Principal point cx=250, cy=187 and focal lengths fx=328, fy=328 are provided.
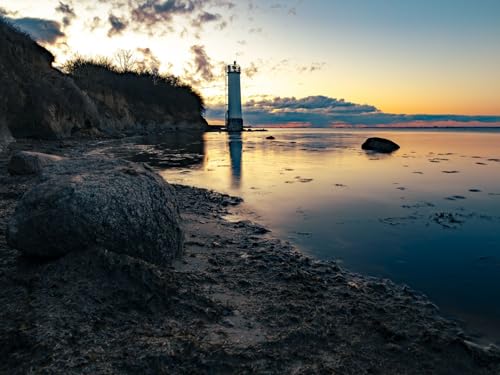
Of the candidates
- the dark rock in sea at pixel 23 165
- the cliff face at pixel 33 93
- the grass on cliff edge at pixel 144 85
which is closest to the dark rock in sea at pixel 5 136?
the cliff face at pixel 33 93

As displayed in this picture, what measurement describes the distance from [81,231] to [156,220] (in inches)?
31.5

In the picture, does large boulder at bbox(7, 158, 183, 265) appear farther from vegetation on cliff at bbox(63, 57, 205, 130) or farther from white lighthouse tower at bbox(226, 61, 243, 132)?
white lighthouse tower at bbox(226, 61, 243, 132)

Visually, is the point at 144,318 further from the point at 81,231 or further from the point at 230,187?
the point at 230,187

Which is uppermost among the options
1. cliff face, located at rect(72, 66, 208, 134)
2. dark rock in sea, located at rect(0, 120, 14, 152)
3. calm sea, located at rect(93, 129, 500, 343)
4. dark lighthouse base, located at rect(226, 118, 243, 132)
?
cliff face, located at rect(72, 66, 208, 134)

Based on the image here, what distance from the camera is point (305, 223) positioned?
679 centimetres

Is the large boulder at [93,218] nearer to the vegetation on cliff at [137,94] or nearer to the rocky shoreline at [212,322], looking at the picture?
the rocky shoreline at [212,322]

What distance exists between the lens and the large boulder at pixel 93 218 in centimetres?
339

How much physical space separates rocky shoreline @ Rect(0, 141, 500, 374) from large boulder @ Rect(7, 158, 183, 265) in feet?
0.54

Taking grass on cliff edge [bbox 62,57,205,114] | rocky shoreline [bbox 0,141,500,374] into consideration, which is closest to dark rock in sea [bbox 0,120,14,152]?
rocky shoreline [bbox 0,141,500,374]

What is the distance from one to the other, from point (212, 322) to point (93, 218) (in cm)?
163

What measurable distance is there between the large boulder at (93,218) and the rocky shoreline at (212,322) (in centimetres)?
17

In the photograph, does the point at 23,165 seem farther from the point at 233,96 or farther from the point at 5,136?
the point at 233,96

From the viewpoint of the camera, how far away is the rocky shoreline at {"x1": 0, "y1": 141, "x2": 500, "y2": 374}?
2.34 m

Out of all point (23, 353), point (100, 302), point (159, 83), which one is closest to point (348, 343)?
point (100, 302)
